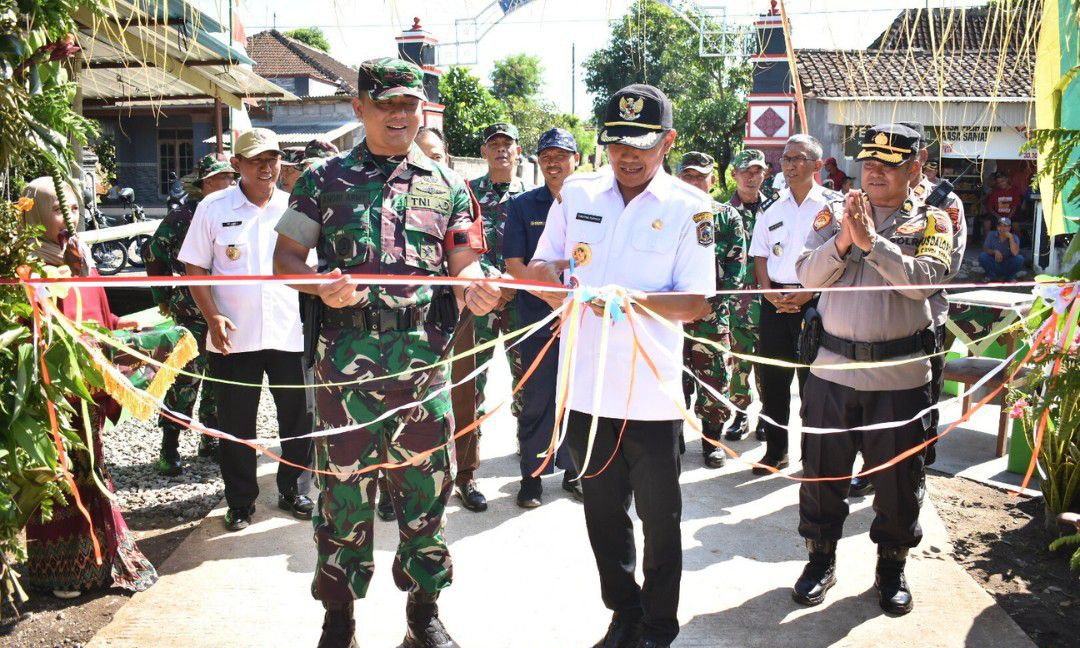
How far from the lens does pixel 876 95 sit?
143 inches

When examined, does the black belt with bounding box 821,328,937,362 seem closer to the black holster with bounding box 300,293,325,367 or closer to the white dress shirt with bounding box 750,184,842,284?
the white dress shirt with bounding box 750,184,842,284

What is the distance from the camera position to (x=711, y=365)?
660 cm

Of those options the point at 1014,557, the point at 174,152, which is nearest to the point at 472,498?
the point at 1014,557

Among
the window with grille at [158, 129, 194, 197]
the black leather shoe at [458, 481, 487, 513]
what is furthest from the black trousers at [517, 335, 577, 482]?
the window with grille at [158, 129, 194, 197]

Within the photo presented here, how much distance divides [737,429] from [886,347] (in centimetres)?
310

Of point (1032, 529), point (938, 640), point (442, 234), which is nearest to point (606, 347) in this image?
point (442, 234)

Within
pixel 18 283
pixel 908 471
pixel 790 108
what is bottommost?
pixel 908 471

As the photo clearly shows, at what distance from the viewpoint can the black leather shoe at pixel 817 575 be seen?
4227 millimetres

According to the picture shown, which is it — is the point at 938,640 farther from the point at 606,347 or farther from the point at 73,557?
A: the point at 73,557

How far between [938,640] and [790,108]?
19.7m

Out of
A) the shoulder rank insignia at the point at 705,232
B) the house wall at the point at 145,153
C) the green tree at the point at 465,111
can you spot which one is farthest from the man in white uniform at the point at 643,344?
the house wall at the point at 145,153

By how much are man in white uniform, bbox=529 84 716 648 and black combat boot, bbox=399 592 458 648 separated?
654mm

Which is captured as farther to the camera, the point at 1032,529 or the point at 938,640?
the point at 1032,529

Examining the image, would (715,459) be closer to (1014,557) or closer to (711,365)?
(711,365)
